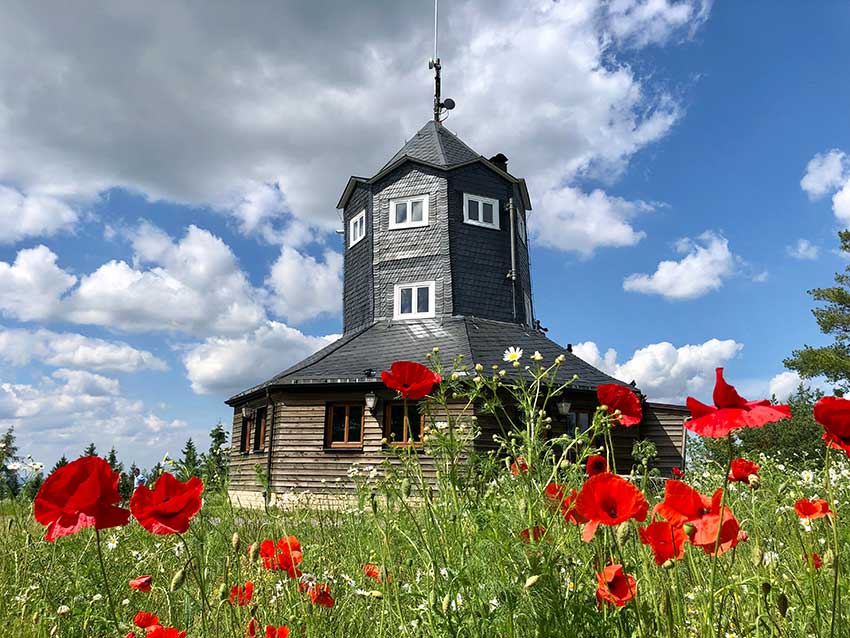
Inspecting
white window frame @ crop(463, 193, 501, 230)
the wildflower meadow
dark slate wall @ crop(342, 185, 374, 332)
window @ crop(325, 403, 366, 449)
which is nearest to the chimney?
white window frame @ crop(463, 193, 501, 230)

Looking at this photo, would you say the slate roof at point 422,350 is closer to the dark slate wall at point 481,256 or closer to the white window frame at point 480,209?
the dark slate wall at point 481,256

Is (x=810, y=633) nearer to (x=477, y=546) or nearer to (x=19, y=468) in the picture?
(x=477, y=546)

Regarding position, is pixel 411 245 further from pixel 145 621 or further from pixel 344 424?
pixel 145 621

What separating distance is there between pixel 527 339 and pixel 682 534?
1817 cm

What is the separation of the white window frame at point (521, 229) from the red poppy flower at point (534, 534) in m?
21.1

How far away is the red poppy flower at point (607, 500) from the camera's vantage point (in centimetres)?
162

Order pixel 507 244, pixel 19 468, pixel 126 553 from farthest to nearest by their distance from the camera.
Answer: pixel 507 244 < pixel 126 553 < pixel 19 468

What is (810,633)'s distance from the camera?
219 centimetres

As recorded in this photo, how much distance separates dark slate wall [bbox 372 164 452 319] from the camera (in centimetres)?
2048

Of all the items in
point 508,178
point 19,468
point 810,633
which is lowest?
point 810,633

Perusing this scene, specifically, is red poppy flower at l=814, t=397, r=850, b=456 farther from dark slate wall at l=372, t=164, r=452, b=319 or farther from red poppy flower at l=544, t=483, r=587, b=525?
dark slate wall at l=372, t=164, r=452, b=319

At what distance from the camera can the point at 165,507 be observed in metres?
1.61

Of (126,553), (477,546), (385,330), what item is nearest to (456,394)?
(477,546)

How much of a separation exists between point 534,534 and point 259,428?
18843 millimetres
